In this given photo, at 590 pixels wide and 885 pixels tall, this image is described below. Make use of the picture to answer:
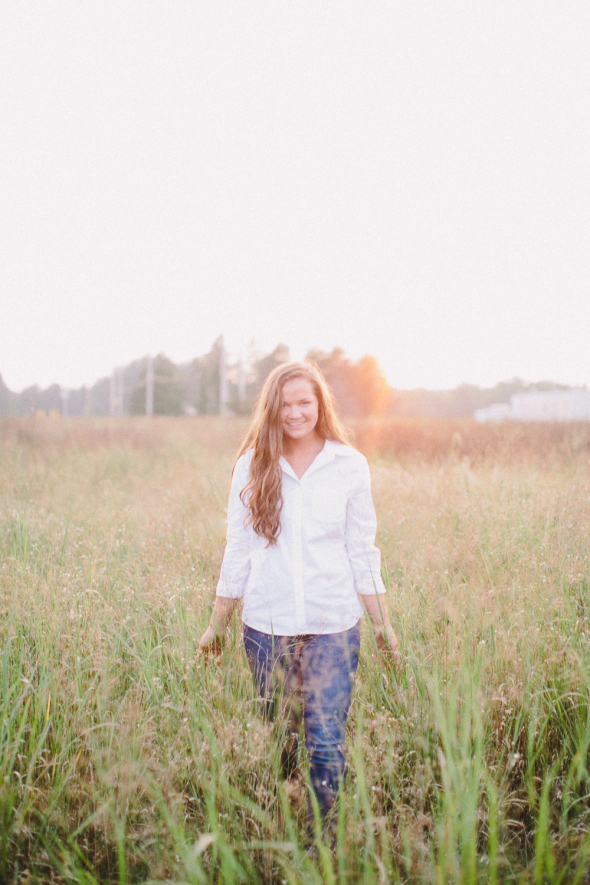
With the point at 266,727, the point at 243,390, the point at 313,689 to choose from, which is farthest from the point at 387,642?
the point at 243,390

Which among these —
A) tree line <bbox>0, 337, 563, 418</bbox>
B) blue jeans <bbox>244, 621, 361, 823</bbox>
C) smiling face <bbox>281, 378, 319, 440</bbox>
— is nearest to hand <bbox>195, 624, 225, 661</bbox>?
blue jeans <bbox>244, 621, 361, 823</bbox>

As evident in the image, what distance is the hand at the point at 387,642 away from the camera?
1933 millimetres

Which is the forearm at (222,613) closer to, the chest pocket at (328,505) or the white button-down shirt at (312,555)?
the white button-down shirt at (312,555)

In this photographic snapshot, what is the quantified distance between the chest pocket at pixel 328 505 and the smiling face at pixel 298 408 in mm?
285

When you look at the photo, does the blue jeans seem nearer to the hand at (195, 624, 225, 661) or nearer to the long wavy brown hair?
the hand at (195, 624, 225, 661)

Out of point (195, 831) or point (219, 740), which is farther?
point (219, 740)

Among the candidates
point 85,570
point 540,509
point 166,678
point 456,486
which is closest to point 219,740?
point 166,678

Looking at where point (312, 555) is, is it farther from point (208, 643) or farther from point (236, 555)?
point (208, 643)

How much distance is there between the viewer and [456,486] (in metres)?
4.96

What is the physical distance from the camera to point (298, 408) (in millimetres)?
2023

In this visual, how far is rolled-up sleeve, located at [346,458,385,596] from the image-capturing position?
6.42 feet

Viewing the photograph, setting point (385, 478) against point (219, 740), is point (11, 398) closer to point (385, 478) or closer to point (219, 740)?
point (385, 478)

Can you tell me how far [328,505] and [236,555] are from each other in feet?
1.54

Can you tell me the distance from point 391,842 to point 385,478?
447cm
